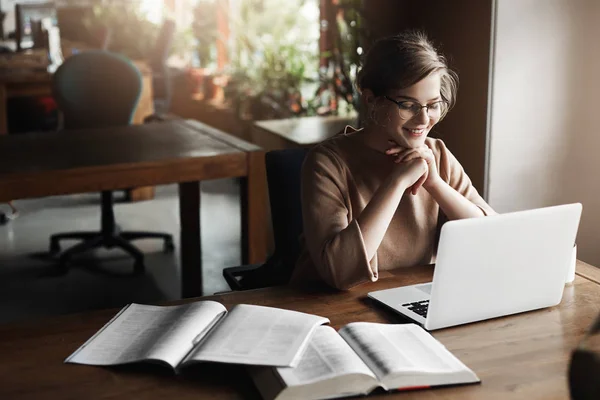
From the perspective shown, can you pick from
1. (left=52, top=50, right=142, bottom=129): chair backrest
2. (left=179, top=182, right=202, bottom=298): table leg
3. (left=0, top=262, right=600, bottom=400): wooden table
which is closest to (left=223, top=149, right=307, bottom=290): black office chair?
(left=0, top=262, right=600, bottom=400): wooden table

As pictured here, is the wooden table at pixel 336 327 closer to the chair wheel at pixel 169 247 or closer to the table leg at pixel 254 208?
the table leg at pixel 254 208

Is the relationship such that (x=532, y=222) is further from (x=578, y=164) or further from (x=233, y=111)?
(x=233, y=111)

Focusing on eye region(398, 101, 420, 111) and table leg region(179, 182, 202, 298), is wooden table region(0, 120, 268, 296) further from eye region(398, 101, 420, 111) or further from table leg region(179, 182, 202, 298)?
eye region(398, 101, 420, 111)

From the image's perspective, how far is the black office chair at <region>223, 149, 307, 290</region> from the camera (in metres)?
2.01

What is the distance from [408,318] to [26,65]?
4.76 meters

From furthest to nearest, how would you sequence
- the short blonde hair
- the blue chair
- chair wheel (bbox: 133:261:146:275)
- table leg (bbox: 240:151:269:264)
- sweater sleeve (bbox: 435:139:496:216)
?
the blue chair
chair wheel (bbox: 133:261:146:275)
table leg (bbox: 240:151:269:264)
sweater sleeve (bbox: 435:139:496:216)
the short blonde hair

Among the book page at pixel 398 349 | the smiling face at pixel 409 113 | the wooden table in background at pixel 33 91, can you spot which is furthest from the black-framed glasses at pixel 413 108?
the wooden table in background at pixel 33 91

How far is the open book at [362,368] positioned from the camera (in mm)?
1100

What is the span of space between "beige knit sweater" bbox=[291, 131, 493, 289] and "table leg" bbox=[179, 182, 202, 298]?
1.48m

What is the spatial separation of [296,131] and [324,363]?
8.82ft

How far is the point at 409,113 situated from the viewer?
170cm

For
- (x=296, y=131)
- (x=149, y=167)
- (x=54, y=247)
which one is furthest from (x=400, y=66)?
(x=54, y=247)

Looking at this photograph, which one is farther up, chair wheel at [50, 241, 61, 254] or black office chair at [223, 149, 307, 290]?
black office chair at [223, 149, 307, 290]

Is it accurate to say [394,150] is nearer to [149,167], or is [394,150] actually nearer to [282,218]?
[282,218]
